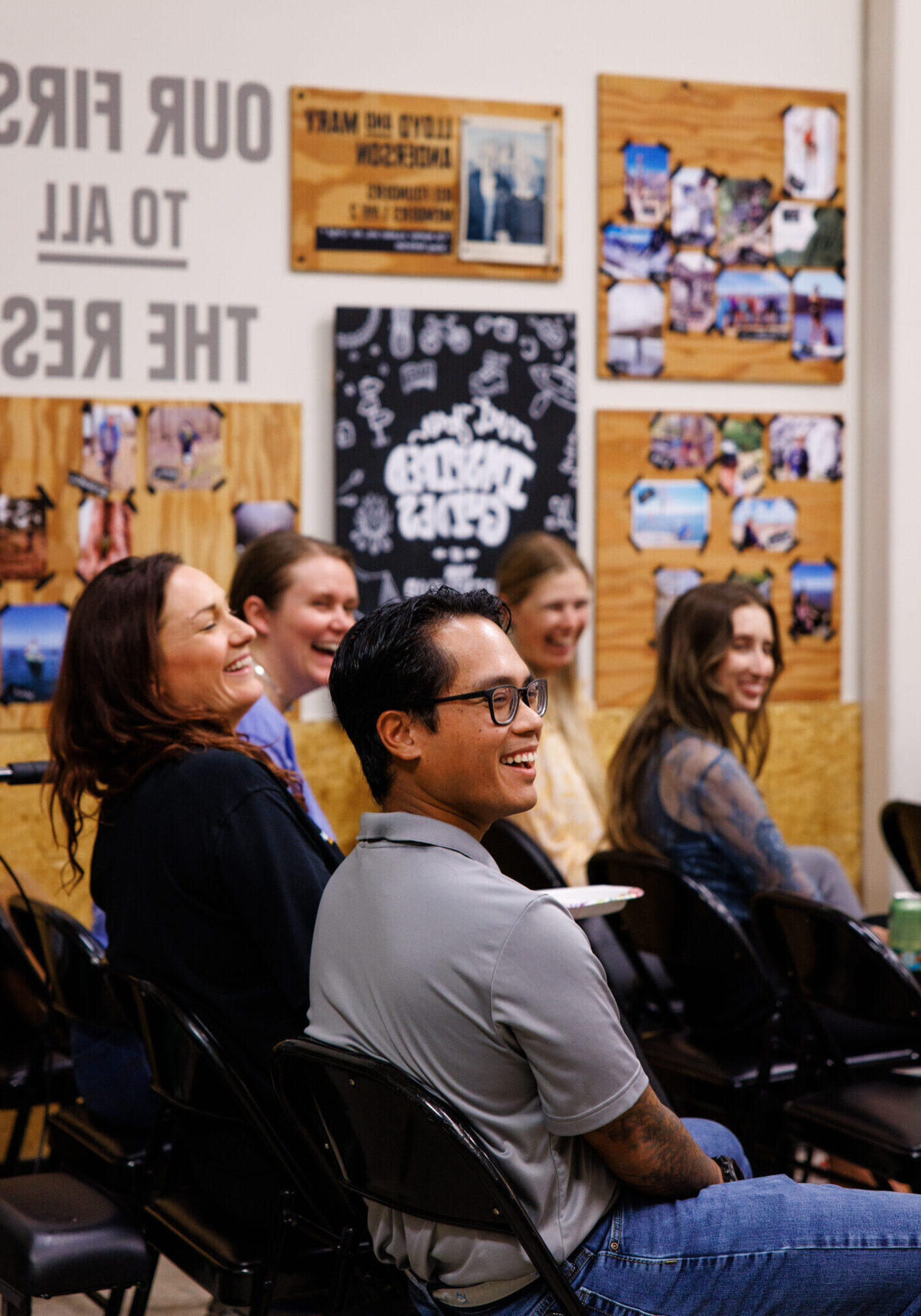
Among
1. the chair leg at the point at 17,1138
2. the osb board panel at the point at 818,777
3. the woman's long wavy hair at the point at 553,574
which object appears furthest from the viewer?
the osb board panel at the point at 818,777

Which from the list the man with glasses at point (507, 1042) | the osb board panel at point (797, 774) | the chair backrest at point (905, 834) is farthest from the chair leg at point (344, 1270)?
the chair backrest at point (905, 834)

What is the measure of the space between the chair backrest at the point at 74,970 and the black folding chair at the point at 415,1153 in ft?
2.34

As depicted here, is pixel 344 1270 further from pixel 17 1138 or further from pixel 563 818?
pixel 563 818

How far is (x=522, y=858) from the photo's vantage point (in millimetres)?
3031

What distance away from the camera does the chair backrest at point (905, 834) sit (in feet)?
12.3

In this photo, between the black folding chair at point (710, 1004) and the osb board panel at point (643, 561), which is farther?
the osb board panel at point (643, 561)

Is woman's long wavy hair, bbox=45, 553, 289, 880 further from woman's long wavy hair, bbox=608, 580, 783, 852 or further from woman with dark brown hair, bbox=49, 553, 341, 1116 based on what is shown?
woman's long wavy hair, bbox=608, 580, 783, 852

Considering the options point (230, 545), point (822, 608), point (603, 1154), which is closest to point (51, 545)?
point (230, 545)

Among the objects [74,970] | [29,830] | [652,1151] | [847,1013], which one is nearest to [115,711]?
[74,970]

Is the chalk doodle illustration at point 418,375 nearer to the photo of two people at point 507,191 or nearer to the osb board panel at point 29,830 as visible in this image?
the photo of two people at point 507,191

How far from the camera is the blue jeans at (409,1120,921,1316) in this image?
149cm

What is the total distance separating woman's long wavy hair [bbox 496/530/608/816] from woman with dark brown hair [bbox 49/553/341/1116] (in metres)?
1.71

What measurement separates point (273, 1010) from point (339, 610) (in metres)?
A: 1.35

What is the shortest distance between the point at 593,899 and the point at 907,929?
1.14m
